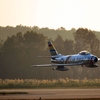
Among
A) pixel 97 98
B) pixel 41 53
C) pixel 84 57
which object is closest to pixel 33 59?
pixel 41 53

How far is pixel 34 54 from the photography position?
13850cm

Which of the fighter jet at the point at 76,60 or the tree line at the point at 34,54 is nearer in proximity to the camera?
the fighter jet at the point at 76,60

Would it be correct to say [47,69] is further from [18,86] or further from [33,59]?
[18,86]

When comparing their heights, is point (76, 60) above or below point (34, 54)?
above

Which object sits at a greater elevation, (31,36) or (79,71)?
(31,36)

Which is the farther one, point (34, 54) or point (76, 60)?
point (34, 54)

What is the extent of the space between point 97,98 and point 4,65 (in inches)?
3098

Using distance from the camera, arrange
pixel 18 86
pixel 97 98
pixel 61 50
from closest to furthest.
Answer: pixel 97 98 < pixel 18 86 < pixel 61 50

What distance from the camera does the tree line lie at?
131500 mm

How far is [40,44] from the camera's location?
477 ft

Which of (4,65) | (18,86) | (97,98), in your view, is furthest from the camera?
(4,65)

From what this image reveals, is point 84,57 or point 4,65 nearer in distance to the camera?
point 84,57

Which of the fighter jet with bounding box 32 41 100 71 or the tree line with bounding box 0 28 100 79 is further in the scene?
the tree line with bounding box 0 28 100 79

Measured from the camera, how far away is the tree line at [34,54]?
13150cm
